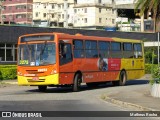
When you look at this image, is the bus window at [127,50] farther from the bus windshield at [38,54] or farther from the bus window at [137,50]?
the bus windshield at [38,54]

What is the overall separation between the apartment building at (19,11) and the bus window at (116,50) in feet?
371

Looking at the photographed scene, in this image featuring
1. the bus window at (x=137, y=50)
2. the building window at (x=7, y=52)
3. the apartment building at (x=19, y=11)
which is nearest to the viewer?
the bus window at (x=137, y=50)

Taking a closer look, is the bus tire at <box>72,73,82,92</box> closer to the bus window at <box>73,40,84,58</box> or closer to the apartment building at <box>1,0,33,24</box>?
the bus window at <box>73,40,84,58</box>

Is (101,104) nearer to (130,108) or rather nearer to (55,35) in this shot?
(130,108)

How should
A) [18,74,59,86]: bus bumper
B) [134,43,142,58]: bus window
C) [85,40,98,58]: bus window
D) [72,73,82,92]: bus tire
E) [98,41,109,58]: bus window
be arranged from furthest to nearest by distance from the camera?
[134,43,142,58]: bus window
[98,41,109,58]: bus window
[85,40,98,58]: bus window
[72,73,82,92]: bus tire
[18,74,59,86]: bus bumper

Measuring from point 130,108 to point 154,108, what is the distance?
1345mm

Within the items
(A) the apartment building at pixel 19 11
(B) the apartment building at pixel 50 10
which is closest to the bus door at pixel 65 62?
(B) the apartment building at pixel 50 10

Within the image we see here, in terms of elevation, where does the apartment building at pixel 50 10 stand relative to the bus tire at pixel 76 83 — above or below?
above

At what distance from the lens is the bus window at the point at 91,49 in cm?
2752

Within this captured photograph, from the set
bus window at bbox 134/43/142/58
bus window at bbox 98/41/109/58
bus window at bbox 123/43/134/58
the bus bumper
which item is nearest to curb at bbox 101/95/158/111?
the bus bumper

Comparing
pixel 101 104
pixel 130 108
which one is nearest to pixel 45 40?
pixel 101 104

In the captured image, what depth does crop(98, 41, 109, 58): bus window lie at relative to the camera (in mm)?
29047

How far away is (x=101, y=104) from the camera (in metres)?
18.9

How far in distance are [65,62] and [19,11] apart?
122248 millimetres
